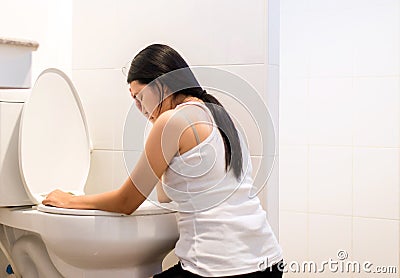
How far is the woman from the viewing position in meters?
1.48

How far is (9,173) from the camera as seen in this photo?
1.76 m

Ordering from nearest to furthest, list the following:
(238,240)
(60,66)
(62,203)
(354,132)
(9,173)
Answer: (238,240) → (62,203) → (9,173) → (60,66) → (354,132)

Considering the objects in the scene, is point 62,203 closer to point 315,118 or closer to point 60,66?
point 60,66

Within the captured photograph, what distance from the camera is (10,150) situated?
176 centimetres

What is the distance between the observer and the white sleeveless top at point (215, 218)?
147cm

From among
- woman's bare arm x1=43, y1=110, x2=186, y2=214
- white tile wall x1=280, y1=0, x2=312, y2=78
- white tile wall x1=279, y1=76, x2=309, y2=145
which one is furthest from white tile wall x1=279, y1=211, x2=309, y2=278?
woman's bare arm x1=43, y1=110, x2=186, y2=214

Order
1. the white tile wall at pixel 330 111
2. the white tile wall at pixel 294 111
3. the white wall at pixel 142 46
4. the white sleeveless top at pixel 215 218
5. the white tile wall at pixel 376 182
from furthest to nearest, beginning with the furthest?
the white tile wall at pixel 294 111
the white tile wall at pixel 330 111
the white tile wall at pixel 376 182
the white wall at pixel 142 46
the white sleeveless top at pixel 215 218

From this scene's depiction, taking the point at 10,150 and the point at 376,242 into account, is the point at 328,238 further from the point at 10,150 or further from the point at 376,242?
the point at 10,150

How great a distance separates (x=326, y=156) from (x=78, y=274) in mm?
1430

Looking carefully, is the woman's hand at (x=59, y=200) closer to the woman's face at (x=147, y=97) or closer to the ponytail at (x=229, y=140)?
the woman's face at (x=147, y=97)

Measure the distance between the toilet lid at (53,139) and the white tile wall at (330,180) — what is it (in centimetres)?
117

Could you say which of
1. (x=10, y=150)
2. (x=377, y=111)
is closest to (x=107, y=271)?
(x=10, y=150)

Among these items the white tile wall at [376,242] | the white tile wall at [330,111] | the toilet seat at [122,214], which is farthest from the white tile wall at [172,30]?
the white tile wall at [376,242]

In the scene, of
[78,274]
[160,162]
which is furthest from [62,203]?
[160,162]
